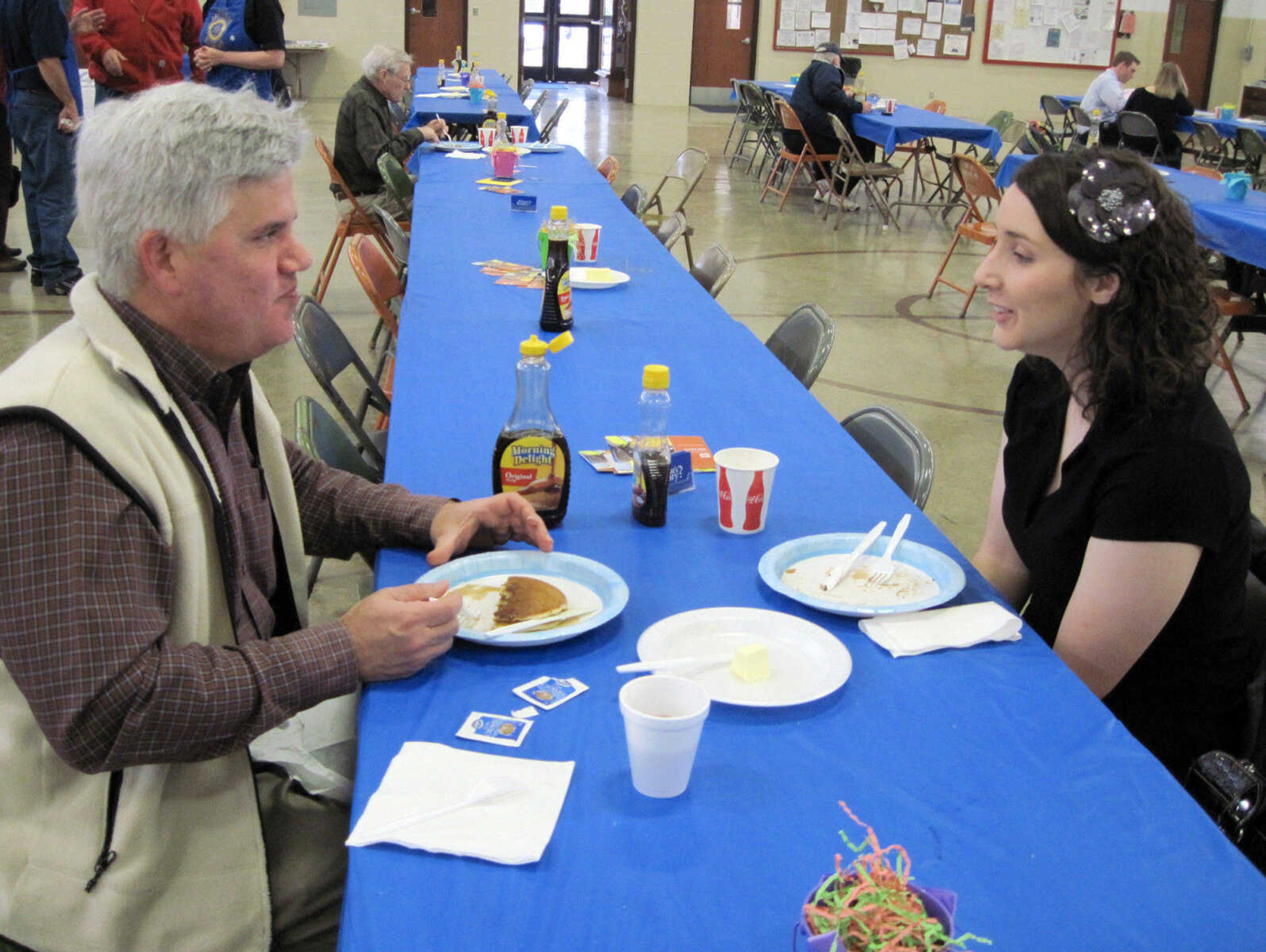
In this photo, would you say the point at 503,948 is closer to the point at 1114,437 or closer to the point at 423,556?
the point at 423,556

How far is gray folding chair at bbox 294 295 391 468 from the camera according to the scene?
7.91 feet

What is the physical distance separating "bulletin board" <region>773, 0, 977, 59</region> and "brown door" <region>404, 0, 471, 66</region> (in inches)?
188

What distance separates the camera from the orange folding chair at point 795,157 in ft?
31.2

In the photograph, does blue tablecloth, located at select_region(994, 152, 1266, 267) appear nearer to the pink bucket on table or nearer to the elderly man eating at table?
the pink bucket on table

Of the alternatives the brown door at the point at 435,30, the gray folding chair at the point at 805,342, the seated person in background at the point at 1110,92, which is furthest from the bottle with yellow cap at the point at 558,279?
the brown door at the point at 435,30

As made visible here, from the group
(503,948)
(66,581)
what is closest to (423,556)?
(66,581)

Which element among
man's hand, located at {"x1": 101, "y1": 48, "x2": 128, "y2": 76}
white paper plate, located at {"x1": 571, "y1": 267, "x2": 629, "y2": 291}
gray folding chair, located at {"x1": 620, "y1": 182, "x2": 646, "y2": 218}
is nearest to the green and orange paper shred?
white paper plate, located at {"x1": 571, "y1": 267, "x2": 629, "y2": 291}

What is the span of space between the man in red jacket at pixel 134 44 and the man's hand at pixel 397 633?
5241 mm

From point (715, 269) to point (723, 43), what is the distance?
14.3 metres

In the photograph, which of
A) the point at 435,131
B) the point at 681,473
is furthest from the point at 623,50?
the point at 681,473

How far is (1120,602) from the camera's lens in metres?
1.54

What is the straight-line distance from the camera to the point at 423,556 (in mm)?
1697

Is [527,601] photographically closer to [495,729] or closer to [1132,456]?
[495,729]

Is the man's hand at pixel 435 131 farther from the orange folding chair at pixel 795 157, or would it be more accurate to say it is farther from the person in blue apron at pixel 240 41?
the orange folding chair at pixel 795 157
